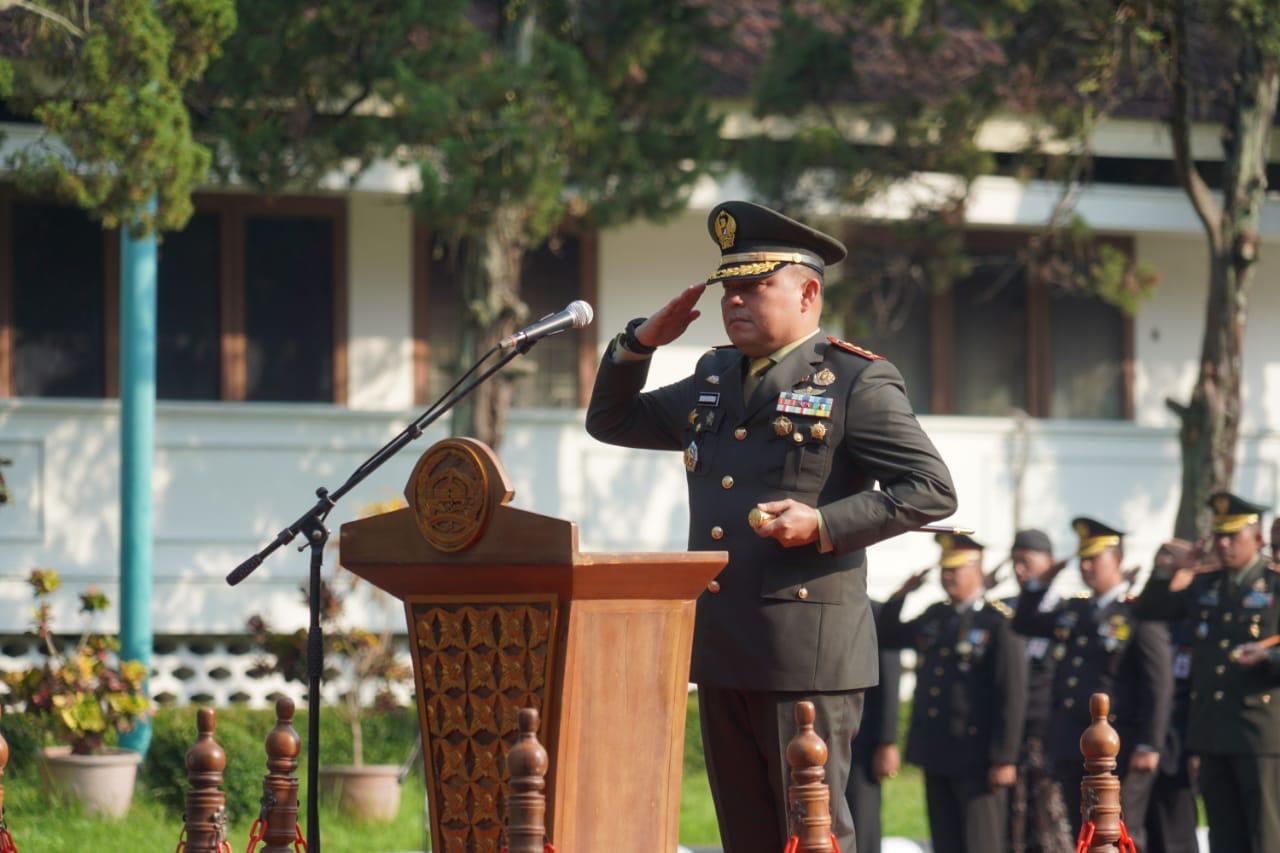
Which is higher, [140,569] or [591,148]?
[591,148]

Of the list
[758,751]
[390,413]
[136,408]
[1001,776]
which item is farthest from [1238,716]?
[390,413]

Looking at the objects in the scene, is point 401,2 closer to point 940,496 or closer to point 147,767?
point 147,767

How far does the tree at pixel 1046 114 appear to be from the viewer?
12.1 meters

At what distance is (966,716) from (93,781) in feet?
14.1

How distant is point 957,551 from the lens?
984cm

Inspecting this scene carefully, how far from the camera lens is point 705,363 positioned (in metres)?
4.78

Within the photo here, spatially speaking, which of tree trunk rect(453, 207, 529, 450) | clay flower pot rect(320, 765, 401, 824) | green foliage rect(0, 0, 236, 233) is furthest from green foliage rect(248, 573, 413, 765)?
green foliage rect(0, 0, 236, 233)

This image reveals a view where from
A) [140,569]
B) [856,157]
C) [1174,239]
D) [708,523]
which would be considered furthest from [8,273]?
[708,523]

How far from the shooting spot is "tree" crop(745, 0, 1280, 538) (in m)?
12.1

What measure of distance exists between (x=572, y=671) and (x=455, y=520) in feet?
1.40

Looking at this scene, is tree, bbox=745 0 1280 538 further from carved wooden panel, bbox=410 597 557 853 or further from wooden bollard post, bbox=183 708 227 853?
wooden bollard post, bbox=183 708 227 853

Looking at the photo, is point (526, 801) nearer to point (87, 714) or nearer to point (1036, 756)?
point (87, 714)

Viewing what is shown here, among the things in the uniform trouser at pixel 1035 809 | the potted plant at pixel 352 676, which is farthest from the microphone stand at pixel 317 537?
the uniform trouser at pixel 1035 809

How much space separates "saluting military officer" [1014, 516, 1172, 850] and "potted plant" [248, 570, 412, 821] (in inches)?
138
